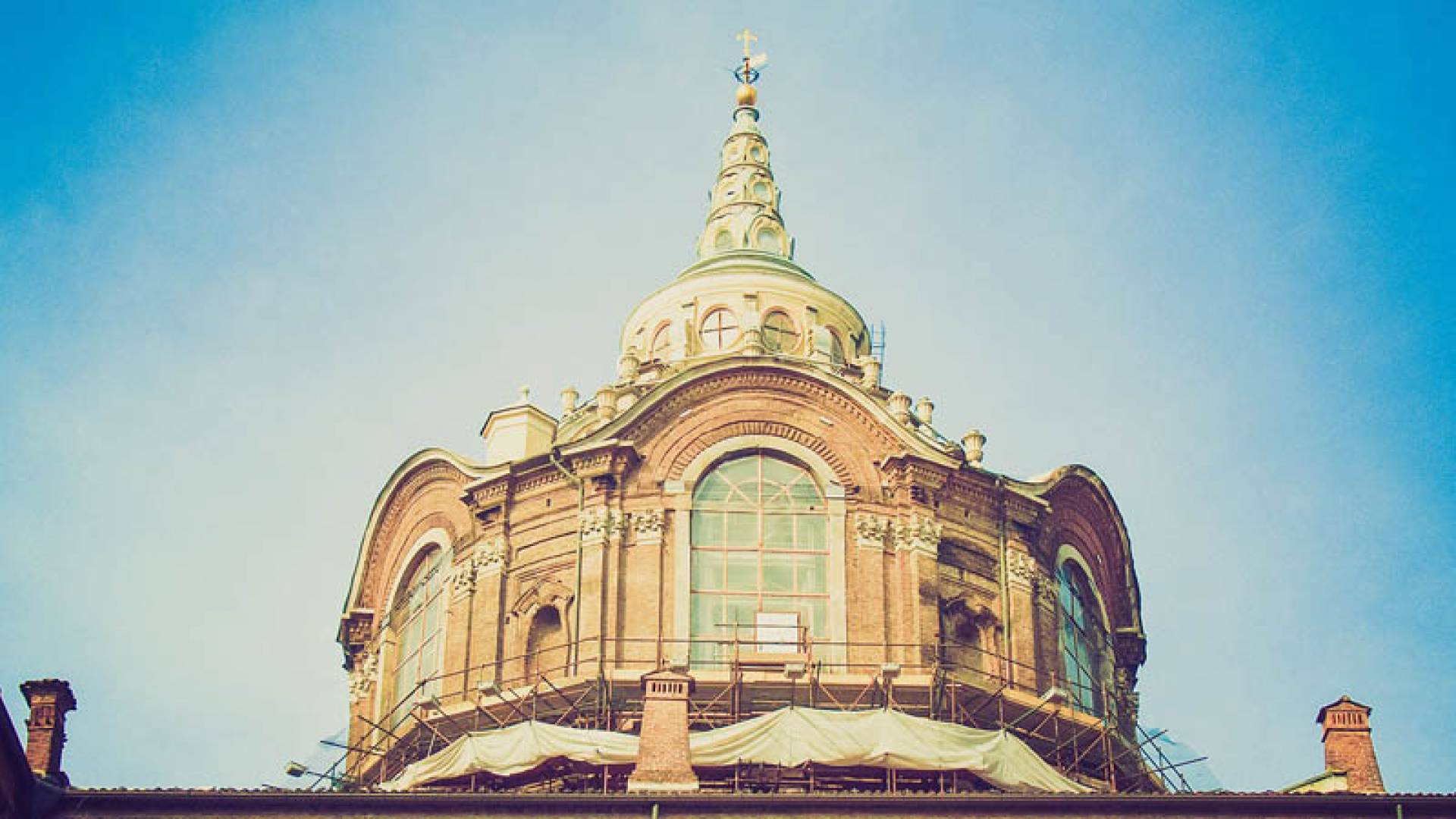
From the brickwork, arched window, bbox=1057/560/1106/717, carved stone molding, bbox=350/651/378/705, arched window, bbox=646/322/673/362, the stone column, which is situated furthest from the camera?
arched window, bbox=646/322/673/362

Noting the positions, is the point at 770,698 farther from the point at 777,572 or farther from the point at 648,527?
the point at 648,527

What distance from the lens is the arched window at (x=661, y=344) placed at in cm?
5970

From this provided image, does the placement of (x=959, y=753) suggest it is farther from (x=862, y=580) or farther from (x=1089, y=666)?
(x=1089, y=666)

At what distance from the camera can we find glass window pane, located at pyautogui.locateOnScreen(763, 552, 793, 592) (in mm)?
50156

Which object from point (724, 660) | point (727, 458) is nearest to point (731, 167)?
point (727, 458)

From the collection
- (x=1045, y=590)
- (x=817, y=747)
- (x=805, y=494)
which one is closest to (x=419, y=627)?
(x=805, y=494)

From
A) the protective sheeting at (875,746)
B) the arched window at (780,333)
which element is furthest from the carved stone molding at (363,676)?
the protective sheeting at (875,746)

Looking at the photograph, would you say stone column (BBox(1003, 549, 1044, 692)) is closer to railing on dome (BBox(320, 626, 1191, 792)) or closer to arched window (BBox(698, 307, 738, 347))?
railing on dome (BBox(320, 626, 1191, 792))

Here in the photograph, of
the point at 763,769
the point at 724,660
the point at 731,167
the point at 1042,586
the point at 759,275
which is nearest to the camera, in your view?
the point at 763,769

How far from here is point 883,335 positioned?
203 feet

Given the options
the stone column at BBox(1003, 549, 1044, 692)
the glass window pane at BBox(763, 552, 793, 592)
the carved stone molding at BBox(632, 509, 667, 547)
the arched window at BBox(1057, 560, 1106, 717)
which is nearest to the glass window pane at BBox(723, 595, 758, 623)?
the glass window pane at BBox(763, 552, 793, 592)

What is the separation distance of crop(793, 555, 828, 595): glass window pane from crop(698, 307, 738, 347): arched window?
9.51 meters

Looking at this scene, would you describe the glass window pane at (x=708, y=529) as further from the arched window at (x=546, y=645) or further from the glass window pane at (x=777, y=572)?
A: the arched window at (x=546, y=645)

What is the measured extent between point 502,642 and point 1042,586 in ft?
36.8
